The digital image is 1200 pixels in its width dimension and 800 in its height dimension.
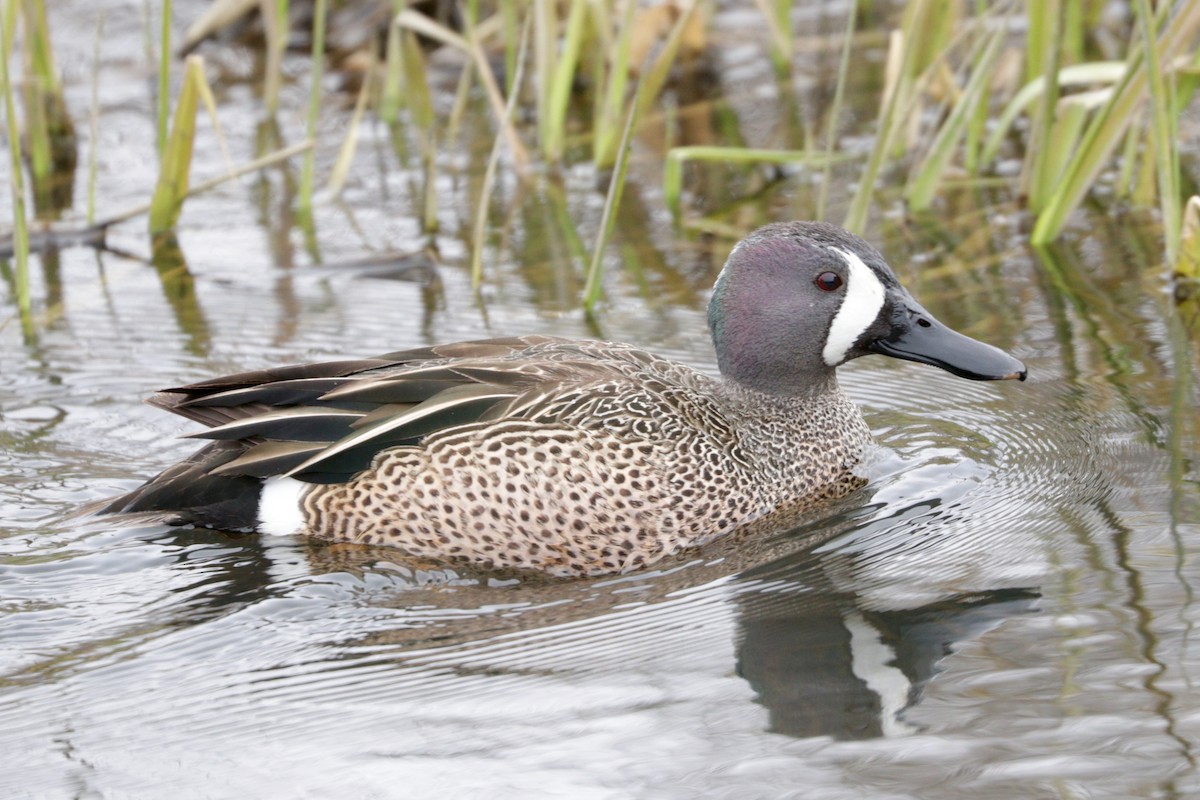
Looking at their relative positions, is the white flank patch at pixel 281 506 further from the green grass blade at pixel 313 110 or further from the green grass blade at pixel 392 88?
the green grass blade at pixel 392 88

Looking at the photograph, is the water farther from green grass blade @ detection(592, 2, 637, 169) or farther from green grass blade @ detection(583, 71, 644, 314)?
green grass blade @ detection(592, 2, 637, 169)

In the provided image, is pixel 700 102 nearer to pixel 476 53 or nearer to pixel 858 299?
pixel 476 53

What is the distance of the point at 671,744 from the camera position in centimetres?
374

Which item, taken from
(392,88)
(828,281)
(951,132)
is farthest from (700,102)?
(828,281)

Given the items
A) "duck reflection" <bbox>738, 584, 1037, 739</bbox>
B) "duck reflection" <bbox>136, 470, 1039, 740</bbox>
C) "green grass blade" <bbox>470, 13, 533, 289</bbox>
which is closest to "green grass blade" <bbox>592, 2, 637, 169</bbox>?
"green grass blade" <bbox>470, 13, 533, 289</bbox>

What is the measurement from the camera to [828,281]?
17.3 feet

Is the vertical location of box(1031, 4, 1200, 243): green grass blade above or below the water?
above

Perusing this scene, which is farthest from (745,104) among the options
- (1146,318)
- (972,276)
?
(1146,318)

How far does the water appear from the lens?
145 inches

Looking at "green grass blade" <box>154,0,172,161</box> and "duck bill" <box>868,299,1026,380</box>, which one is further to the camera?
"green grass blade" <box>154,0,172,161</box>

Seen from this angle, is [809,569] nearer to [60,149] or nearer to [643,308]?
[643,308]

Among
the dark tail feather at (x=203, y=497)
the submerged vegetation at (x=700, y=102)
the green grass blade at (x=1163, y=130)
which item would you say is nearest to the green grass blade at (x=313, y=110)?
the submerged vegetation at (x=700, y=102)

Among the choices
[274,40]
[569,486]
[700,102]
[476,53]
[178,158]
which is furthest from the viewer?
[700,102]

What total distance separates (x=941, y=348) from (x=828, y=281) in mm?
412
